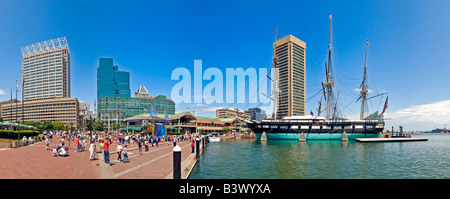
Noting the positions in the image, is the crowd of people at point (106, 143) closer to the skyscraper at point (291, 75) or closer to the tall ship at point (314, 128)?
the tall ship at point (314, 128)

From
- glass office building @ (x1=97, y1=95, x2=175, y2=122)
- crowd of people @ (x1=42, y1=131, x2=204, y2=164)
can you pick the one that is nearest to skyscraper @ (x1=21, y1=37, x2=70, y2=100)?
glass office building @ (x1=97, y1=95, x2=175, y2=122)

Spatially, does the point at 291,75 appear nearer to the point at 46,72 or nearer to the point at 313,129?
the point at 313,129

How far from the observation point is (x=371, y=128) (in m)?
68.1

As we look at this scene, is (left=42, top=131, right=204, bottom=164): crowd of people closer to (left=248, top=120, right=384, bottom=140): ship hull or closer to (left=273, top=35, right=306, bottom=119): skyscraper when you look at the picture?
(left=248, top=120, right=384, bottom=140): ship hull

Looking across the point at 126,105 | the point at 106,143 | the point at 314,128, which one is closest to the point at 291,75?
the point at 314,128

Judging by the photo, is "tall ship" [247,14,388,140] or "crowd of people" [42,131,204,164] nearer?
"crowd of people" [42,131,204,164]

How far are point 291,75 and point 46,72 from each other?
176 metres

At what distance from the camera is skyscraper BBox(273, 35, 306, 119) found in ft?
484

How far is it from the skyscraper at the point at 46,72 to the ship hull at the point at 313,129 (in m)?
160

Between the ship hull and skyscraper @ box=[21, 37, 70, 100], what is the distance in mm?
160477

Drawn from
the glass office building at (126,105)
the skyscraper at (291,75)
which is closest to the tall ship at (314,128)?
the skyscraper at (291,75)

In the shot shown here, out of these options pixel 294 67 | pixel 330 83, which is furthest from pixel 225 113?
pixel 330 83

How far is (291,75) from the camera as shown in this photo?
14625cm
